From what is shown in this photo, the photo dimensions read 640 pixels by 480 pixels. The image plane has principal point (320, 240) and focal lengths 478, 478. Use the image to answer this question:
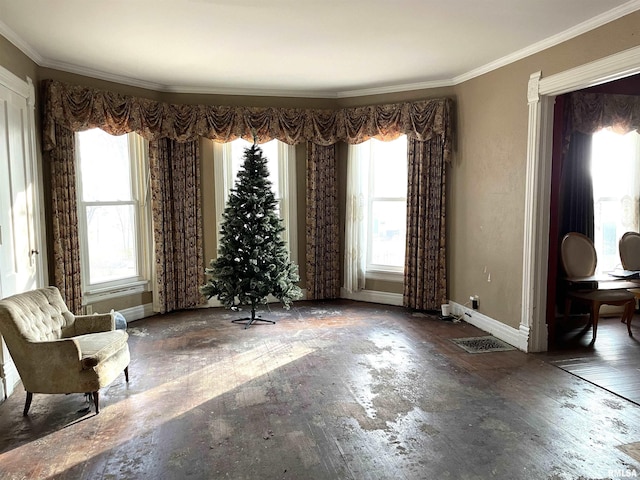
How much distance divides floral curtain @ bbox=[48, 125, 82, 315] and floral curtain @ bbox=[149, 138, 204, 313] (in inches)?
37.7

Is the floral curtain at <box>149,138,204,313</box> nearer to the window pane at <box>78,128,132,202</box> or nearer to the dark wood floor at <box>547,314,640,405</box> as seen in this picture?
the window pane at <box>78,128,132,202</box>

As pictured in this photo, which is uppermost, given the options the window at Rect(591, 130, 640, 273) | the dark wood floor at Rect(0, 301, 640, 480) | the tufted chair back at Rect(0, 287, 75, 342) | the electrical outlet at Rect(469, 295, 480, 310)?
the window at Rect(591, 130, 640, 273)

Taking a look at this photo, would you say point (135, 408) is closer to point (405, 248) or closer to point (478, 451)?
point (478, 451)

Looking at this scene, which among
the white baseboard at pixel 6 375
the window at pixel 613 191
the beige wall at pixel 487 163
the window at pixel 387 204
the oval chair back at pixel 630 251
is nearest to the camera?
the white baseboard at pixel 6 375

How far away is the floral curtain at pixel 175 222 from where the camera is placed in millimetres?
5738

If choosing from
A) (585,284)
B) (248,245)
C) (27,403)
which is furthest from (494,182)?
(27,403)

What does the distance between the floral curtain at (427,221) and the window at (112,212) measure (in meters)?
3.24

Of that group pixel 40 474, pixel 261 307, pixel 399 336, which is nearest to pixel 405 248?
pixel 399 336

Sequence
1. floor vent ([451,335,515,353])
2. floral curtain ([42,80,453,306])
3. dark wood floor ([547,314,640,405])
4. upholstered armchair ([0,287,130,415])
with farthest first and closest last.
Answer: floral curtain ([42,80,453,306]), floor vent ([451,335,515,353]), dark wood floor ([547,314,640,405]), upholstered armchair ([0,287,130,415])

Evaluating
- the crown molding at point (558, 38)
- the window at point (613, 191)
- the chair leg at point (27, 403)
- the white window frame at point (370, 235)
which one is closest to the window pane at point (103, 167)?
the chair leg at point (27, 403)

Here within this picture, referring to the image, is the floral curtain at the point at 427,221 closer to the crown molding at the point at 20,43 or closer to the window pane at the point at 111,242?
the window pane at the point at 111,242

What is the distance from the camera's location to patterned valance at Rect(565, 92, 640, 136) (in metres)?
5.45

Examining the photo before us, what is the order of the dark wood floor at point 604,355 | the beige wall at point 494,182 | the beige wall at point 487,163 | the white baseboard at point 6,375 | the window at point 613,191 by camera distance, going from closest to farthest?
the white baseboard at point 6,375 → the dark wood floor at point 604,355 → the beige wall at point 487,163 → the beige wall at point 494,182 → the window at point 613,191

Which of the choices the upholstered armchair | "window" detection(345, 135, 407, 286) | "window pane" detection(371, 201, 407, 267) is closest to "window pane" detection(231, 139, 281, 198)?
"window" detection(345, 135, 407, 286)
